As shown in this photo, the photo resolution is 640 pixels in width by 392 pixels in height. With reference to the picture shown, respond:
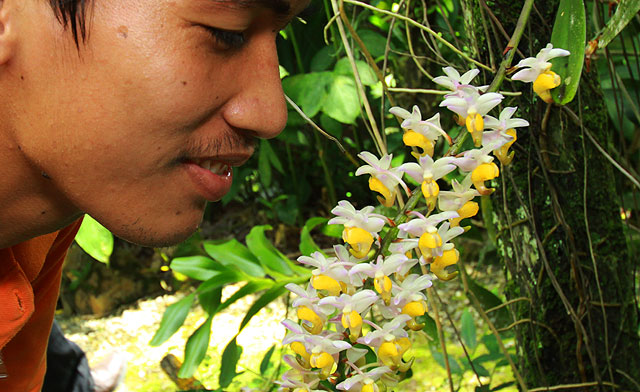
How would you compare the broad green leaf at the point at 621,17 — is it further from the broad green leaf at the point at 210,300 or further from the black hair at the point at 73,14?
the broad green leaf at the point at 210,300

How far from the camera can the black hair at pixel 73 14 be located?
0.57m

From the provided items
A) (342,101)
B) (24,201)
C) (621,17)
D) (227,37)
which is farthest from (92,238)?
(621,17)

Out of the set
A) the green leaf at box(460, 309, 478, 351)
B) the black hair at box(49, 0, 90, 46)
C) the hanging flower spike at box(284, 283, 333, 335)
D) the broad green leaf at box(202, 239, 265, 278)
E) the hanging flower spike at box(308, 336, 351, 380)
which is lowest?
the green leaf at box(460, 309, 478, 351)

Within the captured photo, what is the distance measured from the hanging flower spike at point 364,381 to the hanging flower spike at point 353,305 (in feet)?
0.15

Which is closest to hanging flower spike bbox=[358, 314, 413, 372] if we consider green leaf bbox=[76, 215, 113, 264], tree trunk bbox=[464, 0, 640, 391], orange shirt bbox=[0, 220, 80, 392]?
tree trunk bbox=[464, 0, 640, 391]

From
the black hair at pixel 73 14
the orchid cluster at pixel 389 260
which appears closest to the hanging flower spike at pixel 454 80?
the orchid cluster at pixel 389 260

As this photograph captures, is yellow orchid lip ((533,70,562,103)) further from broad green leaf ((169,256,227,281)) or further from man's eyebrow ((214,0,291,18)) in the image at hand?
broad green leaf ((169,256,227,281))

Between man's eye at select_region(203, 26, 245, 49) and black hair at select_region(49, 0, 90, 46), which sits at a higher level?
black hair at select_region(49, 0, 90, 46)

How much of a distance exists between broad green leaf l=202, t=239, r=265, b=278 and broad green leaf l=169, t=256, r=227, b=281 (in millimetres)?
17

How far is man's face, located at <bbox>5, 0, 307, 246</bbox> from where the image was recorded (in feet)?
1.86

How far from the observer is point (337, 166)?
243cm

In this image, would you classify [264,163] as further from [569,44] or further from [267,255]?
[569,44]

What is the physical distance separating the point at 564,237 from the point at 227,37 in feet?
1.88

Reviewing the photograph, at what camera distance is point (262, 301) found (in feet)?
4.00
